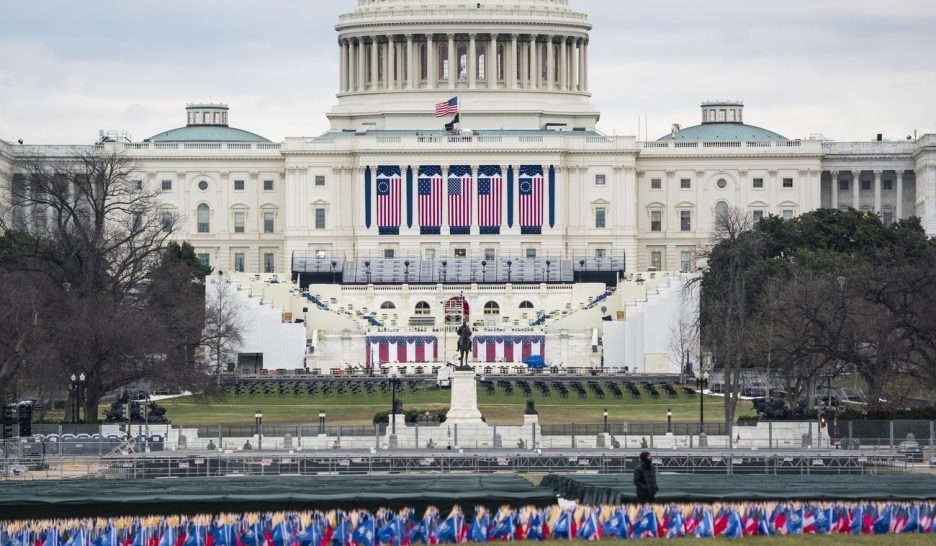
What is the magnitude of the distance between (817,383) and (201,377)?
1252 inches

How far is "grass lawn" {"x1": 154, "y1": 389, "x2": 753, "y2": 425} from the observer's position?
112m

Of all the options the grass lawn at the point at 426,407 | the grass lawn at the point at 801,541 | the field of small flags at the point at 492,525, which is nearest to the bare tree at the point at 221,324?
the grass lawn at the point at 426,407

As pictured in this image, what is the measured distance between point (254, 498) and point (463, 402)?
132 feet

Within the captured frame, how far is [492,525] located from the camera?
59.6 m

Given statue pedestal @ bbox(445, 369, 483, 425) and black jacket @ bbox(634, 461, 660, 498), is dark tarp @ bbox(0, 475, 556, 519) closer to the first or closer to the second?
black jacket @ bbox(634, 461, 660, 498)

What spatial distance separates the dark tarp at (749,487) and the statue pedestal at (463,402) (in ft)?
82.5

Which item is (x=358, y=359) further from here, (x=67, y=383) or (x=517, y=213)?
(x=67, y=383)

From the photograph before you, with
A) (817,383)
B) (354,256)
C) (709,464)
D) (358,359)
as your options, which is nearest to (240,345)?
(358,359)

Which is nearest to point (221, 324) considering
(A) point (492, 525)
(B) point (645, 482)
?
→ (A) point (492, 525)

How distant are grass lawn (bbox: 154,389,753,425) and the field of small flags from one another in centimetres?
4701

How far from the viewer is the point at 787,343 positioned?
112m

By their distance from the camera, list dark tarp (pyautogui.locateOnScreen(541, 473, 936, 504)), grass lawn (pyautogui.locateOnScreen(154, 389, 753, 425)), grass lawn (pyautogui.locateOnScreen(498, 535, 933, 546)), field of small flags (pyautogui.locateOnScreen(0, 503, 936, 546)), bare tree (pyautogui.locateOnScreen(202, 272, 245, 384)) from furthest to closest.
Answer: bare tree (pyautogui.locateOnScreen(202, 272, 245, 384))
grass lawn (pyautogui.locateOnScreen(154, 389, 753, 425))
dark tarp (pyautogui.locateOnScreen(541, 473, 936, 504))
field of small flags (pyautogui.locateOnScreen(0, 503, 936, 546))
grass lawn (pyautogui.locateOnScreen(498, 535, 933, 546))

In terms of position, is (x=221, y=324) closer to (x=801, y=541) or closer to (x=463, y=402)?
(x=463, y=402)

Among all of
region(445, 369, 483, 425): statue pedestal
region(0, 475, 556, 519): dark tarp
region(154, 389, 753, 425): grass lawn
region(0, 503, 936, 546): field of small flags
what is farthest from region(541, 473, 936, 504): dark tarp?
region(154, 389, 753, 425): grass lawn
